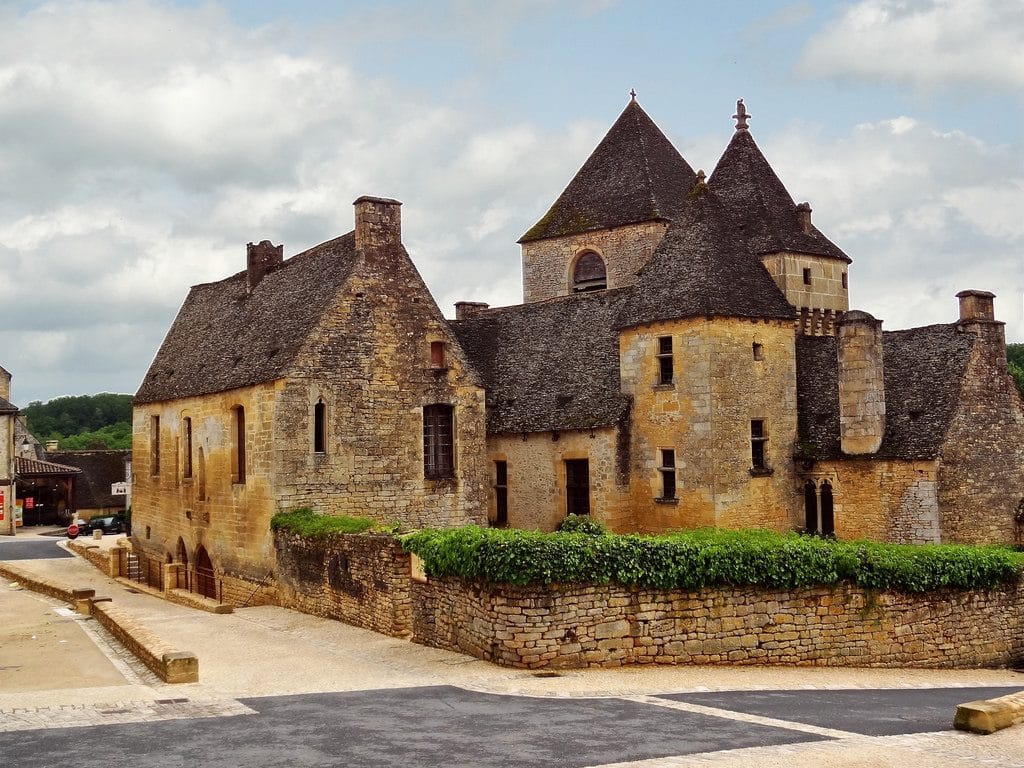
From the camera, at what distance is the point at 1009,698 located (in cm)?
1198

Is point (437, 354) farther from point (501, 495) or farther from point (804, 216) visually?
point (804, 216)

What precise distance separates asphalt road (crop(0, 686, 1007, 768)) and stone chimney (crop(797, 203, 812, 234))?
2039 cm

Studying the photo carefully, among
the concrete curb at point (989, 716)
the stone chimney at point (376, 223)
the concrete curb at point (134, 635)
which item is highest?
the stone chimney at point (376, 223)

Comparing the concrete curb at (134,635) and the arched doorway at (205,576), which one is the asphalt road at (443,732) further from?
the arched doorway at (205,576)

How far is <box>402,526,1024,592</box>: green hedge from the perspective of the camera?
1516cm

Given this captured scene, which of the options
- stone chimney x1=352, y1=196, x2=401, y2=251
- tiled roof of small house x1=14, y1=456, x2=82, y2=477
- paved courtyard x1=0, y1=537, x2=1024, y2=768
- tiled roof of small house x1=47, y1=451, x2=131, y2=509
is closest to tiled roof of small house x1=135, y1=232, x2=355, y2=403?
stone chimney x1=352, y1=196, x2=401, y2=251

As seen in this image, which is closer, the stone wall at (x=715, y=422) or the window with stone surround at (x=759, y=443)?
the stone wall at (x=715, y=422)

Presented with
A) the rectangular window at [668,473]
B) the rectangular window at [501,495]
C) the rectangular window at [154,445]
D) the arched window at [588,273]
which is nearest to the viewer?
the rectangular window at [668,473]

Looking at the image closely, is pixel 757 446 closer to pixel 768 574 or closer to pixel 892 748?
pixel 768 574

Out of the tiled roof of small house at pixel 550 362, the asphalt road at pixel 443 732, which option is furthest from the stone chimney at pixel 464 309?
the asphalt road at pixel 443 732

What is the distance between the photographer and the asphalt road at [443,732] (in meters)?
9.95

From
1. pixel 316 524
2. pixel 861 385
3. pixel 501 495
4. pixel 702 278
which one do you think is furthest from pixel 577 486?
pixel 316 524

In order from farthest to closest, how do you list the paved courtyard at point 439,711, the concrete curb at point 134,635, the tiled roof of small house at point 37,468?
the tiled roof of small house at point 37,468, the concrete curb at point 134,635, the paved courtyard at point 439,711

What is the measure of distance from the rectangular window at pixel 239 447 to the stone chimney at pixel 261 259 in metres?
6.52
